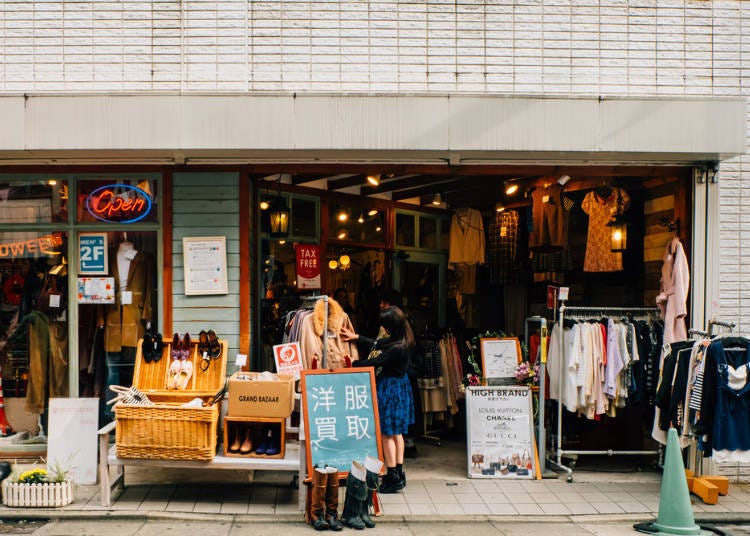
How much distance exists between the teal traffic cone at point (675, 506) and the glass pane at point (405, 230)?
6068 mm

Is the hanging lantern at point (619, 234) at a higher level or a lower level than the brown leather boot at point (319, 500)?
higher

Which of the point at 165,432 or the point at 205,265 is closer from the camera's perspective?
the point at 165,432

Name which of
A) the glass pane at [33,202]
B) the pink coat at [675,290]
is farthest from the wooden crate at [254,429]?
the pink coat at [675,290]

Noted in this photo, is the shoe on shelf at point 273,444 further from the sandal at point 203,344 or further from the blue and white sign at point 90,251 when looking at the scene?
the blue and white sign at point 90,251

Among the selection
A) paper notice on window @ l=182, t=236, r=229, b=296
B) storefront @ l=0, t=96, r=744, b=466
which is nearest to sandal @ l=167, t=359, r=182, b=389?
storefront @ l=0, t=96, r=744, b=466

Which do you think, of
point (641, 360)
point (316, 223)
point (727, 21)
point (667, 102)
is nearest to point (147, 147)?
point (316, 223)

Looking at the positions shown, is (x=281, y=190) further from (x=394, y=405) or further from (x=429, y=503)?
(x=429, y=503)

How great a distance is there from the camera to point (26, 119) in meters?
6.72

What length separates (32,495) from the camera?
21.4 ft

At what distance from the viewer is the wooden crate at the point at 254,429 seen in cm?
668

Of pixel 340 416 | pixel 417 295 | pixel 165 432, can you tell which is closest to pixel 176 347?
pixel 165 432

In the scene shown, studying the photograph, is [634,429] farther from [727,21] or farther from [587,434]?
[727,21]

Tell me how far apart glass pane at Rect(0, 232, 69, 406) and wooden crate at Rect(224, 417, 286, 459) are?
2.41 meters

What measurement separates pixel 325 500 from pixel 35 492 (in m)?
2.72
